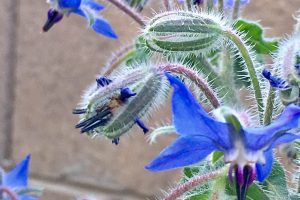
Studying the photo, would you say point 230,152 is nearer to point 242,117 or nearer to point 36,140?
point 242,117

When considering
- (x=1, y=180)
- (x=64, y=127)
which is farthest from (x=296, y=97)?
(x=64, y=127)

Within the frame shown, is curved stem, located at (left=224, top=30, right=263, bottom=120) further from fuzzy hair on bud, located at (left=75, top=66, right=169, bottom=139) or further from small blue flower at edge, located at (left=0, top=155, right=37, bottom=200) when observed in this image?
small blue flower at edge, located at (left=0, top=155, right=37, bottom=200)

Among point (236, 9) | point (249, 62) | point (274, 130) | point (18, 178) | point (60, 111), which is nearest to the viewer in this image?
point (274, 130)

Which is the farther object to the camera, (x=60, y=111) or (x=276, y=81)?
(x=60, y=111)

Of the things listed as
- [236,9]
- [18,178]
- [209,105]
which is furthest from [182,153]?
[18,178]

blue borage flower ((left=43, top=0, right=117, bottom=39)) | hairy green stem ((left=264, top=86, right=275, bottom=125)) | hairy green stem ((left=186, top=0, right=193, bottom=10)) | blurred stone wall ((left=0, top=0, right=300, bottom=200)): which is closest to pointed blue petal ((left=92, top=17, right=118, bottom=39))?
blue borage flower ((left=43, top=0, right=117, bottom=39))

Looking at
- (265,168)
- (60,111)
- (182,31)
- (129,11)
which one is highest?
(60,111)

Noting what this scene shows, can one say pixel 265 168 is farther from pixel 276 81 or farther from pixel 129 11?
pixel 129 11
